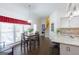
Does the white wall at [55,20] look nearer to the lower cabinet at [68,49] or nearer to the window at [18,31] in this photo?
the lower cabinet at [68,49]

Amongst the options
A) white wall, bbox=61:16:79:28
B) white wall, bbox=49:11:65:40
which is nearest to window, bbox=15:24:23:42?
white wall, bbox=49:11:65:40

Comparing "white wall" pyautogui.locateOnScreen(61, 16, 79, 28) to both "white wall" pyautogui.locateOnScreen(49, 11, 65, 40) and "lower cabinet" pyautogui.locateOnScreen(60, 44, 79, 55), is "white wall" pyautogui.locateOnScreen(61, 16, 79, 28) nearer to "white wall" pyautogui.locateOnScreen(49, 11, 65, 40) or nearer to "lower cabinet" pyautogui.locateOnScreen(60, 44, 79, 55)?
"white wall" pyautogui.locateOnScreen(49, 11, 65, 40)

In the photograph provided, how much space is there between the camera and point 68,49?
1839mm

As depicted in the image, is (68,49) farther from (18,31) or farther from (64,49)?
(18,31)

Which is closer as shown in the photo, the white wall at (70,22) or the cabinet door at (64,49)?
the white wall at (70,22)

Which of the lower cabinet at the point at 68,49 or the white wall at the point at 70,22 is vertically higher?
the white wall at the point at 70,22

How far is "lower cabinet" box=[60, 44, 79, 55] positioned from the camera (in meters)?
1.75

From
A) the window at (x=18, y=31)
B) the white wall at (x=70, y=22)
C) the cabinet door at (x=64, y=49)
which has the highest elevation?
the white wall at (x=70, y=22)

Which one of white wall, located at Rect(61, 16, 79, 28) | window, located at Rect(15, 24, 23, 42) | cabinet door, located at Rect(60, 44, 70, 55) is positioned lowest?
cabinet door, located at Rect(60, 44, 70, 55)

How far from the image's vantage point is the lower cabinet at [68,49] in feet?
5.74

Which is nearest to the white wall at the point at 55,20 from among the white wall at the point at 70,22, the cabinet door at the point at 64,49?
the white wall at the point at 70,22

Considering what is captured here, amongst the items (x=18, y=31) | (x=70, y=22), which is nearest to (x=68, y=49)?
(x=70, y=22)

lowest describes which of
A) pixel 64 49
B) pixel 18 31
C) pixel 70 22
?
pixel 64 49
